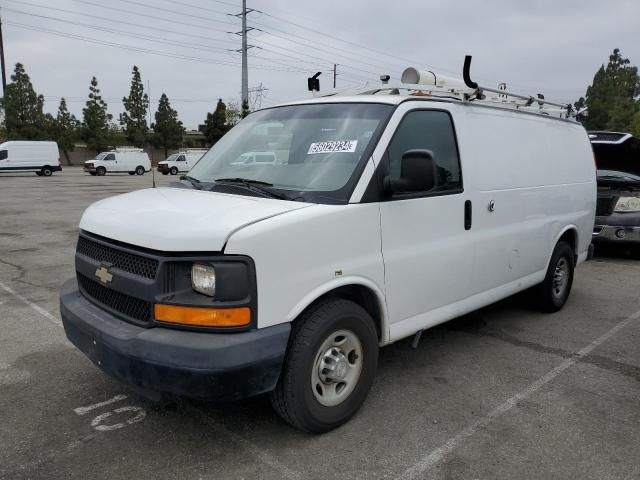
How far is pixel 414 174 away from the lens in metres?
3.33

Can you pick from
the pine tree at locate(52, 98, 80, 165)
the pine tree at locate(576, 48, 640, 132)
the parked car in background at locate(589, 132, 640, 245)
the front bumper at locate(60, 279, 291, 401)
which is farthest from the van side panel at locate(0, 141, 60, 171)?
the pine tree at locate(576, 48, 640, 132)

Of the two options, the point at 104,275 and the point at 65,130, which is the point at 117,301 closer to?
the point at 104,275

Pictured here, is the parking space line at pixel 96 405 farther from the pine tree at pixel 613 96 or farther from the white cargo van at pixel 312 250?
the pine tree at pixel 613 96

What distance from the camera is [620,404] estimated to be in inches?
145

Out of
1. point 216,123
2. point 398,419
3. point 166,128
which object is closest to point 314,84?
point 398,419

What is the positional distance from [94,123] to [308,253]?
66854mm

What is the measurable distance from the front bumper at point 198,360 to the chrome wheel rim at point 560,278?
12.7ft

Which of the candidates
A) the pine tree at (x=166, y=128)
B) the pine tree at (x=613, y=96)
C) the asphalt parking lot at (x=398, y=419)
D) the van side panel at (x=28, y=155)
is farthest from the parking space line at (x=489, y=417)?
the pine tree at (x=166, y=128)

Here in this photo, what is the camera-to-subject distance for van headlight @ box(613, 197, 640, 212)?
8.41 meters

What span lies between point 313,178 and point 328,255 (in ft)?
1.88

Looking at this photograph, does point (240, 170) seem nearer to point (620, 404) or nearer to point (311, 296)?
point (311, 296)

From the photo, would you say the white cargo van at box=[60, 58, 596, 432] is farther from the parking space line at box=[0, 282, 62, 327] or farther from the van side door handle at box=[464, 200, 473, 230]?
the parking space line at box=[0, 282, 62, 327]

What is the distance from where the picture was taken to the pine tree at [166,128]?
71250 mm

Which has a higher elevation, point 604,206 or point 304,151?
point 304,151
